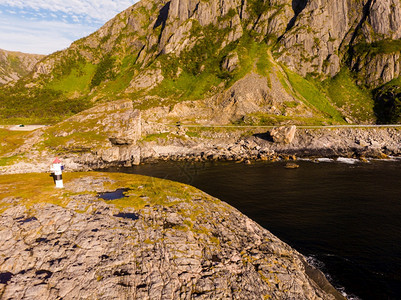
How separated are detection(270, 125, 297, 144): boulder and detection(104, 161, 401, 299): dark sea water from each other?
17.6 m

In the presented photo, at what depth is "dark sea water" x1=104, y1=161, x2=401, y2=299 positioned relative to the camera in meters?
17.9

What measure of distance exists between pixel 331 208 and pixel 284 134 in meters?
47.3

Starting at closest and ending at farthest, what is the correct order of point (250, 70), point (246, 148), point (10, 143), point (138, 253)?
point (138, 253) → point (10, 143) → point (246, 148) → point (250, 70)

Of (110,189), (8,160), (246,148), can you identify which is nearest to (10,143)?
(8,160)

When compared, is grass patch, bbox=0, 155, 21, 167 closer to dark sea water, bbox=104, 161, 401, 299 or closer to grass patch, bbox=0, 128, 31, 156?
grass patch, bbox=0, 128, 31, 156

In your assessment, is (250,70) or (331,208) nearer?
(331,208)

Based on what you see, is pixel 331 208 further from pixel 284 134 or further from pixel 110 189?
pixel 284 134

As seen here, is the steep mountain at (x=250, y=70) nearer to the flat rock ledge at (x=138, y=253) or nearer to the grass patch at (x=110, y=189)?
the grass patch at (x=110, y=189)

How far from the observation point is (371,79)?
128 meters

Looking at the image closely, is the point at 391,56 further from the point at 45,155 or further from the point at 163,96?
the point at 45,155

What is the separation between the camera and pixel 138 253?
Result: 10945 millimetres

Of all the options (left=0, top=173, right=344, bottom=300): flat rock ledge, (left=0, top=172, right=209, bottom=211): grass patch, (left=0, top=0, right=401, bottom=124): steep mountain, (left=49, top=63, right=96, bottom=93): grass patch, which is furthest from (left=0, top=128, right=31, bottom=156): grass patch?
(left=49, top=63, right=96, bottom=93): grass patch

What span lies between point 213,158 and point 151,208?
51300 millimetres

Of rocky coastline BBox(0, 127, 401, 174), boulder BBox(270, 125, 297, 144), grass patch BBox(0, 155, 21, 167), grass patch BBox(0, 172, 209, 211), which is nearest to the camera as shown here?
grass patch BBox(0, 172, 209, 211)
